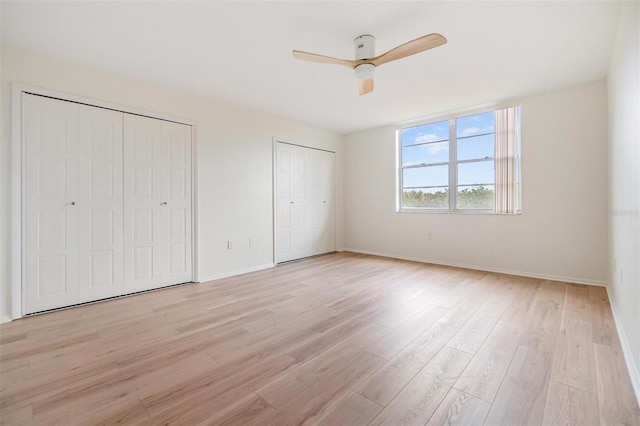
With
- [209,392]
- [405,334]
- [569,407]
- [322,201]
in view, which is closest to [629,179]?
[569,407]

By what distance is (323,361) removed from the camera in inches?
75.7

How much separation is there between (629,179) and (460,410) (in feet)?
6.77

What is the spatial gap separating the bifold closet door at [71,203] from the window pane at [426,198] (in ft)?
15.4

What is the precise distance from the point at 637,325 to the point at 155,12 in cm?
408

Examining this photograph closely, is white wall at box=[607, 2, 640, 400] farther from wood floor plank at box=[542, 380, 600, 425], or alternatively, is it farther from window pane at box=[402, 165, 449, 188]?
window pane at box=[402, 165, 449, 188]

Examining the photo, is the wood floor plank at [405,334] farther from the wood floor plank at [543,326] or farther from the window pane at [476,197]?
the window pane at [476,197]

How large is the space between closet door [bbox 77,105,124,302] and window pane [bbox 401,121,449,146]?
15.4ft

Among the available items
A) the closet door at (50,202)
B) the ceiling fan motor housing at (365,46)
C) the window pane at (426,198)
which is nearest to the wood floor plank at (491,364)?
the ceiling fan motor housing at (365,46)

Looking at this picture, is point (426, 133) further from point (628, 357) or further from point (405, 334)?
point (628, 357)

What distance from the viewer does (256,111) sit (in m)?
4.67

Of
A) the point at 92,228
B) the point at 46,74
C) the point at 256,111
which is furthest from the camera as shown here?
the point at 256,111

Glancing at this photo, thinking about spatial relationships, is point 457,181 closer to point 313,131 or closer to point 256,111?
point 313,131

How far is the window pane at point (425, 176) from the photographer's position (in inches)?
198

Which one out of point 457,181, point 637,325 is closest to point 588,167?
point 457,181
